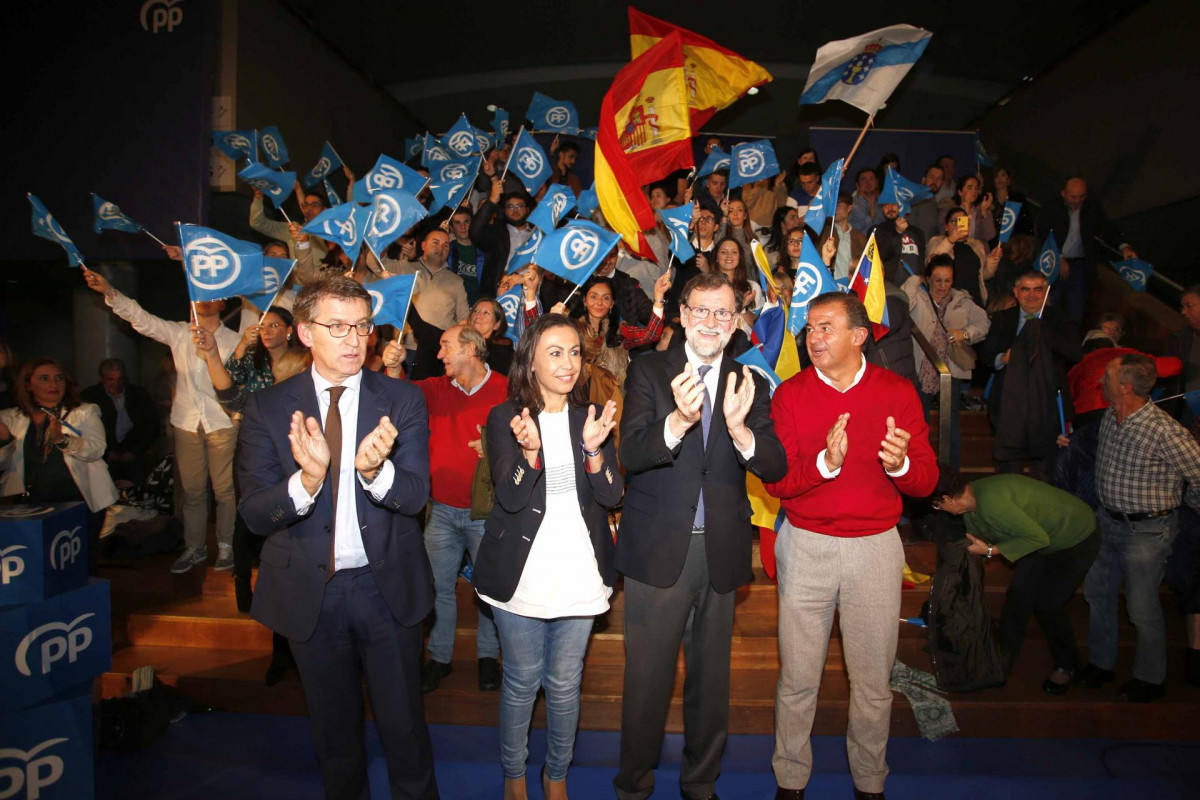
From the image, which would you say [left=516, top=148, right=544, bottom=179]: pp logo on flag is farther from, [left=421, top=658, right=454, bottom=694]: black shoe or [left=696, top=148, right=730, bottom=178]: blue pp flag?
[left=421, top=658, right=454, bottom=694]: black shoe

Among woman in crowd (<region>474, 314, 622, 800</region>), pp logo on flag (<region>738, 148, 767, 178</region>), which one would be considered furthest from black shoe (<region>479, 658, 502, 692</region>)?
pp logo on flag (<region>738, 148, 767, 178</region>)

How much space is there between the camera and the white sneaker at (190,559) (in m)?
5.32

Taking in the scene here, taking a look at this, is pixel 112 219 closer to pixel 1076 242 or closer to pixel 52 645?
pixel 52 645

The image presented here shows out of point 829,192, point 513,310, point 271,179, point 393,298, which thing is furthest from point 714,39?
point 393,298

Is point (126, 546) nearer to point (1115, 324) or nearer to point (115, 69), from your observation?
point (115, 69)

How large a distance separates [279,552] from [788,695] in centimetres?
214

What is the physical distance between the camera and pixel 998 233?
856cm

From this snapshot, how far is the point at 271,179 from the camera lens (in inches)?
262

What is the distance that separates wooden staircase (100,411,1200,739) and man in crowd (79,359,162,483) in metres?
1.27

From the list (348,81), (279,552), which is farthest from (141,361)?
(279,552)

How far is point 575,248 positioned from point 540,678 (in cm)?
285

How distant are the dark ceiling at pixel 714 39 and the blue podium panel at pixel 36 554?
8.55 metres

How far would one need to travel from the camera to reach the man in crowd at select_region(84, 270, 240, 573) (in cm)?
527

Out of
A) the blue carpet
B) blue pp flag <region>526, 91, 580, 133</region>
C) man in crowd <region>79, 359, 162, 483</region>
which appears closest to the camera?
the blue carpet
